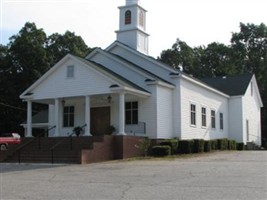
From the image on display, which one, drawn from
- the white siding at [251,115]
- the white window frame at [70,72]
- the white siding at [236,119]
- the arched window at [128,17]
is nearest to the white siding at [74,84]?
the white window frame at [70,72]

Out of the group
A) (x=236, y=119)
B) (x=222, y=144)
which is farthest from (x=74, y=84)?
(x=236, y=119)

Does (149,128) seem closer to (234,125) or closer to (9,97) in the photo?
(234,125)

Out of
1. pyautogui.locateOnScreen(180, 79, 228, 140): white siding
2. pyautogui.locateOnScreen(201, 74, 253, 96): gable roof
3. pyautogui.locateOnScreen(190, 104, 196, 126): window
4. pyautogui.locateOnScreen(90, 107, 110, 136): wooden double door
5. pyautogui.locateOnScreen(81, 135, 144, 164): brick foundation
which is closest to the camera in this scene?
pyautogui.locateOnScreen(81, 135, 144, 164): brick foundation

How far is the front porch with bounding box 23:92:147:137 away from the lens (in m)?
29.1

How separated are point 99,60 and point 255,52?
4067cm

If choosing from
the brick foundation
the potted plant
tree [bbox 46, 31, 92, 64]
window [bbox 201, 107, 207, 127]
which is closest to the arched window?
window [bbox 201, 107, 207, 127]

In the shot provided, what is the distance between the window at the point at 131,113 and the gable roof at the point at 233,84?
1474 cm

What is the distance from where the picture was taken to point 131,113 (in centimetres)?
2981

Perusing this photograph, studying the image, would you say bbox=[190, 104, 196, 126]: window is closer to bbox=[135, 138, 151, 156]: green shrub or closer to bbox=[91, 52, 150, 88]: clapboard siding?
bbox=[91, 52, 150, 88]: clapboard siding

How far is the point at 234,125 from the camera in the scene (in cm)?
4112

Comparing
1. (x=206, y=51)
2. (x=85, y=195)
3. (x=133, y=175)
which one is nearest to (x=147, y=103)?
(x=133, y=175)

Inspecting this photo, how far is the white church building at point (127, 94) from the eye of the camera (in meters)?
27.6

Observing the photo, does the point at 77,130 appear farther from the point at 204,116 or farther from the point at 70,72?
the point at 204,116

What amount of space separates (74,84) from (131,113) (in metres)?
4.21
